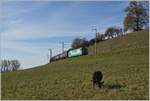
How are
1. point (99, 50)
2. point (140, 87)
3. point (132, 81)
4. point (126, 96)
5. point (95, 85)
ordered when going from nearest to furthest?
point (126, 96) < point (140, 87) < point (95, 85) < point (132, 81) < point (99, 50)

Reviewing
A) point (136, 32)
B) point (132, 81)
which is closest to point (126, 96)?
point (132, 81)

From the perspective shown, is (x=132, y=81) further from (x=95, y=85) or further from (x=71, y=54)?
(x=71, y=54)

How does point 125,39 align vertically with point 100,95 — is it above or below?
above

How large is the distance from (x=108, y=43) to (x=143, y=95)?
143 feet

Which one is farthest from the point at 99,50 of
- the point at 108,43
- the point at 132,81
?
the point at 132,81

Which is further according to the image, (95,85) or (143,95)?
(95,85)

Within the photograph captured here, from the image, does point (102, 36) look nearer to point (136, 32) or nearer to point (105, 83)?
point (136, 32)

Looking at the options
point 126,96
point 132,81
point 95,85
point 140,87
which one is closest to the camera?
point 126,96

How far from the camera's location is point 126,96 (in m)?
11.4

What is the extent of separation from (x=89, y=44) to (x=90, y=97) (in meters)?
44.3

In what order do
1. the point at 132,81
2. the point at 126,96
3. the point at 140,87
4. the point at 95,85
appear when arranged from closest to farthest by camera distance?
the point at 126,96 → the point at 140,87 → the point at 95,85 → the point at 132,81

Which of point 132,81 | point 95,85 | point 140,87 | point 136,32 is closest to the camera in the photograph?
point 140,87

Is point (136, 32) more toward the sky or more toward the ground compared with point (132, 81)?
more toward the sky

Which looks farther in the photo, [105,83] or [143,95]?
[105,83]
